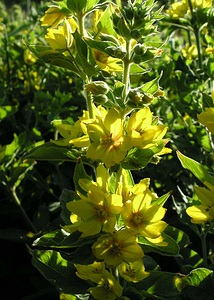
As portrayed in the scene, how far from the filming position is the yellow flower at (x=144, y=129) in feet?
3.61

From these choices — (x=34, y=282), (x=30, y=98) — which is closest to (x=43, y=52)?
(x=34, y=282)

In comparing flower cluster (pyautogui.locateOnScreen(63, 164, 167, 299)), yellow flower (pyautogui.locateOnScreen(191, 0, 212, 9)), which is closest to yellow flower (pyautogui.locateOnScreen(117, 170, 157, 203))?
flower cluster (pyautogui.locateOnScreen(63, 164, 167, 299))

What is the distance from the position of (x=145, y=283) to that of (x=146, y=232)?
9.8 inches

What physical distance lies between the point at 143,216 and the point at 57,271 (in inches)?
12.6

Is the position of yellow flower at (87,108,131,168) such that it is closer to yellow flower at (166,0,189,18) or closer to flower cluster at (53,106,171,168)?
flower cluster at (53,106,171,168)

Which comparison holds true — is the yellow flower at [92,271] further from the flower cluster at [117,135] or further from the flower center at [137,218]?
the flower cluster at [117,135]

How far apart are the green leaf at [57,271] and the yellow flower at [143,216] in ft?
0.92

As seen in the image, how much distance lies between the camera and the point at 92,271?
1.19 meters

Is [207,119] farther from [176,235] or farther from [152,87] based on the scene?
[176,235]

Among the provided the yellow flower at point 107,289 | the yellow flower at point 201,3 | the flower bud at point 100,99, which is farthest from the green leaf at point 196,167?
the yellow flower at point 201,3

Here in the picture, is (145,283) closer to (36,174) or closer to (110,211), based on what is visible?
(110,211)

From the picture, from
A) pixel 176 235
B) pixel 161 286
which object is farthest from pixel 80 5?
pixel 161 286

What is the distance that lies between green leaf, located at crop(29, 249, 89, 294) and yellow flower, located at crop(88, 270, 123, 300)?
65mm

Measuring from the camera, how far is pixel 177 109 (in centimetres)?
205
